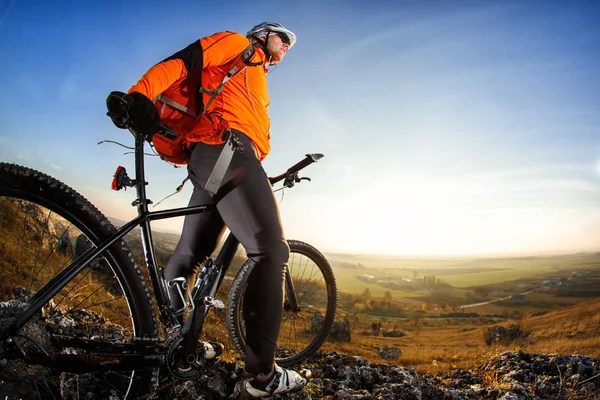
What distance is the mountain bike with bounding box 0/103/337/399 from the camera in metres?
1.63

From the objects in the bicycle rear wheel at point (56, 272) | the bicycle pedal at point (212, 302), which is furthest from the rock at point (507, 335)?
the bicycle rear wheel at point (56, 272)

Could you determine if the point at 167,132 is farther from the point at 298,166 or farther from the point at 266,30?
the point at 298,166

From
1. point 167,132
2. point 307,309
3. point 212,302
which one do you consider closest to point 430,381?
point 307,309

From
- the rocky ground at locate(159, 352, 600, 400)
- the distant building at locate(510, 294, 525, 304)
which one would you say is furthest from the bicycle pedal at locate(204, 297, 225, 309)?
the distant building at locate(510, 294, 525, 304)

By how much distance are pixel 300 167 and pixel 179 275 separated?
1.64m

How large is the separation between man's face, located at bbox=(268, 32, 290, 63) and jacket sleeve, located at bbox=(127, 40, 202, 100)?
2.36 feet

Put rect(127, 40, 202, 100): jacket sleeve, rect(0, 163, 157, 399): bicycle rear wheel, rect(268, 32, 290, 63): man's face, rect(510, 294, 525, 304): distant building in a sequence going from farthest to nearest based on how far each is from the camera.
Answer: rect(510, 294, 525, 304): distant building, rect(268, 32, 290, 63): man's face, rect(127, 40, 202, 100): jacket sleeve, rect(0, 163, 157, 399): bicycle rear wheel

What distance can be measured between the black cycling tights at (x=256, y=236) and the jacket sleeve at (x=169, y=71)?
496 mm

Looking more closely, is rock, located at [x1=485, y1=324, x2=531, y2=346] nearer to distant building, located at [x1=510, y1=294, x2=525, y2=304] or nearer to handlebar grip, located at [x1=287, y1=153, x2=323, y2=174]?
handlebar grip, located at [x1=287, y1=153, x2=323, y2=174]

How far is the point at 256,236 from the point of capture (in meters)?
2.21

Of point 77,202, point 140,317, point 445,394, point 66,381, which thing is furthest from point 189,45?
point 445,394

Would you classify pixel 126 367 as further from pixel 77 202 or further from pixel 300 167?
A: pixel 300 167

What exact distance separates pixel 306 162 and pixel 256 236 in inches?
55.3

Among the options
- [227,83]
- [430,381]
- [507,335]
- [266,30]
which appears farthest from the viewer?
[507,335]
